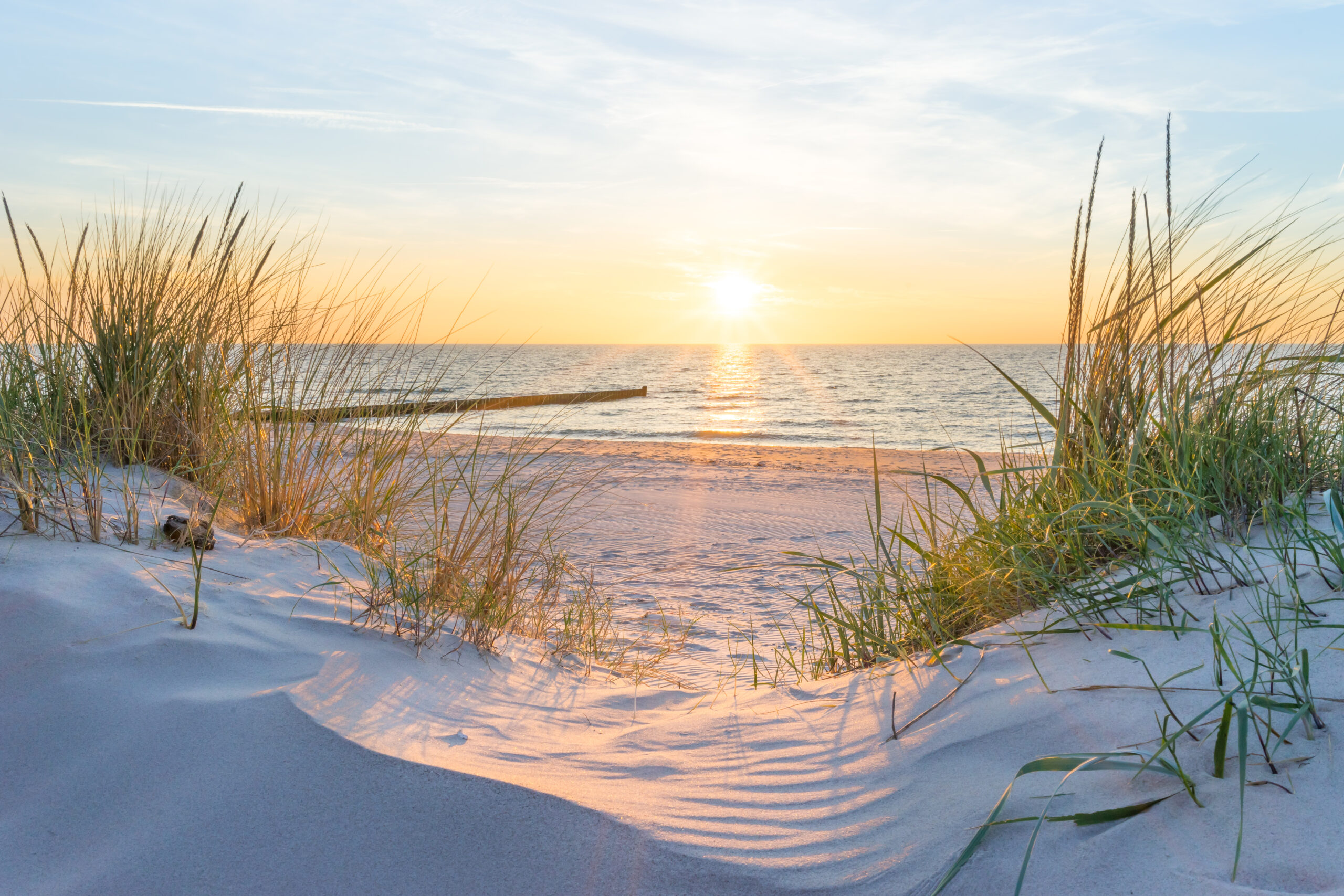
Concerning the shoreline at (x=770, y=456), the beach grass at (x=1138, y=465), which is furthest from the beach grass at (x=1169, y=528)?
the shoreline at (x=770, y=456)

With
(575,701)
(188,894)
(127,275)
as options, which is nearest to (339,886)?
(188,894)

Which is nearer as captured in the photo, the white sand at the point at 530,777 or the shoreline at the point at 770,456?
the white sand at the point at 530,777

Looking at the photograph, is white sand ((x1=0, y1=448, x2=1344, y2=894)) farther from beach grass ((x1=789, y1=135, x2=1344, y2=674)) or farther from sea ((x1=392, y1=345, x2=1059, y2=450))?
sea ((x1=392, y1=345, x2=1059, y2=450))

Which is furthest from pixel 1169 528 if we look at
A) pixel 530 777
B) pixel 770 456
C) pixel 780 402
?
pixel 780 402

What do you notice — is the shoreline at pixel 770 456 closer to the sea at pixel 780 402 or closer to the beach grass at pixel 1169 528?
the sea at pixel 780 402

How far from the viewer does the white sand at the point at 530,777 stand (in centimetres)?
117

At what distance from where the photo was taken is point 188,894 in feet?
3.81

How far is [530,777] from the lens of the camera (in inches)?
59.1

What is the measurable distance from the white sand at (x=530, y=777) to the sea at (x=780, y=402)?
120 centimetres

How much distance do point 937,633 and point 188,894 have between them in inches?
74.1

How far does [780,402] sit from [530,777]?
2980cm

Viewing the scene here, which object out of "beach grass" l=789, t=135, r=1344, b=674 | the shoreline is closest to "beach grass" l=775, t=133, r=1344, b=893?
"beach grass" l=789, t=135, r=1344, b=674

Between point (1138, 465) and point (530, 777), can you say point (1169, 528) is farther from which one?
point (530, 777)

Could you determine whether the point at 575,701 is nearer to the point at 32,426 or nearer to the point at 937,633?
the point at 937,633
